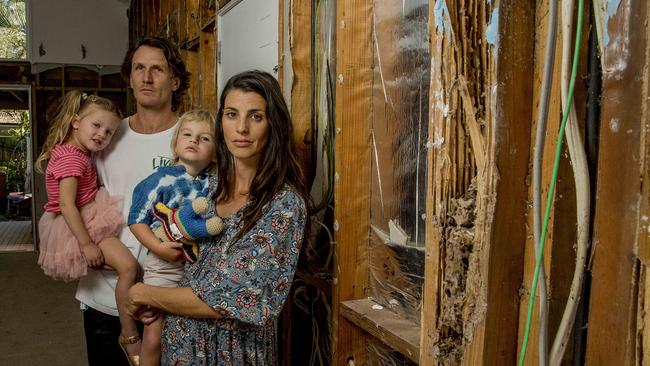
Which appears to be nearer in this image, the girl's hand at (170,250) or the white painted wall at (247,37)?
the girl's hand at (170,250)

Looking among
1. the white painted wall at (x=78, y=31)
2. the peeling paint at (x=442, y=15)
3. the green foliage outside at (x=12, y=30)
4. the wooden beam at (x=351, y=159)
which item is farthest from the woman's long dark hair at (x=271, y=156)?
the green foliage outside at (x=12, y=30)

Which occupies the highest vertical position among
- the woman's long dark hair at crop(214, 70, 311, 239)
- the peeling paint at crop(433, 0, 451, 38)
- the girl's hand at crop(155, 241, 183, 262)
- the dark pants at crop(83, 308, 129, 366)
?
the peeling paint at crop(433, 0, 451, 38)

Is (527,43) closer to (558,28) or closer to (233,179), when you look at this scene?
(558,28)

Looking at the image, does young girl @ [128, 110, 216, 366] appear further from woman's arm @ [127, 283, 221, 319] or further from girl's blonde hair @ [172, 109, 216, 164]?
woman's arm @ [127, 283, 221, 319]

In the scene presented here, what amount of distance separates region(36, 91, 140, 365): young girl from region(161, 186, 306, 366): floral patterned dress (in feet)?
1.57

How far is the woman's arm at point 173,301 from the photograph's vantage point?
3.97 ft

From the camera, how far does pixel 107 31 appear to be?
22.0 feet

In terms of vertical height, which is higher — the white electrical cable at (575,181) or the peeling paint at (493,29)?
the peeling paint at (493,29)

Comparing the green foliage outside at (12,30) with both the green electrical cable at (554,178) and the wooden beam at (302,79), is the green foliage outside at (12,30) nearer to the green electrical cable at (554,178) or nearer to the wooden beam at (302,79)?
the wooden beam at (302,79)

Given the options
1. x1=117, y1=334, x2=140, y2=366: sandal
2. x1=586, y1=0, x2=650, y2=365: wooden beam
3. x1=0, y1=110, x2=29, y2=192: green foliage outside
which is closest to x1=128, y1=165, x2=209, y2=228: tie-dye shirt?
x1=117, y1=334, x2=140, y2=366: sandal

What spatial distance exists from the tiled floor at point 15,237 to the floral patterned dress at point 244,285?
700cm

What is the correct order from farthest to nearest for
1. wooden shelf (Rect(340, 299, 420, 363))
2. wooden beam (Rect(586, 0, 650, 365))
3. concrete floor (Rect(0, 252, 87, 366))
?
1. concrete floor (Rect(0, 252, 87, 366))
2. wooden shelf (Rect(340, 299, 420, 363))
3. wooden beam (Rect(586, 0, 650, 365))

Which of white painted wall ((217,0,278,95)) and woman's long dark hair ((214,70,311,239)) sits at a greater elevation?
white painted wall ((217,0,278,95))

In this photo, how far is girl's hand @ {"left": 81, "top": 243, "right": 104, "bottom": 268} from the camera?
5.86ft
